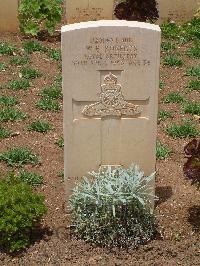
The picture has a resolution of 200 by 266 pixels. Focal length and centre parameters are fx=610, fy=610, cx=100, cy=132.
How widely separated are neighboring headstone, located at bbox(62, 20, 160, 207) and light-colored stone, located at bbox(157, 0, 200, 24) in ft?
20.3

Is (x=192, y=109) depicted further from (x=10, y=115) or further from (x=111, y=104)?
(x=111, y=104)

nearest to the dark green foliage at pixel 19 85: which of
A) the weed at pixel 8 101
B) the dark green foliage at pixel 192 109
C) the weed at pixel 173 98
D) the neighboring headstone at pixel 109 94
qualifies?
the weed at pixel 8 101

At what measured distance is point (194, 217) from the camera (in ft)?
18.0

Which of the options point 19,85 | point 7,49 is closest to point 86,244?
point 19,85

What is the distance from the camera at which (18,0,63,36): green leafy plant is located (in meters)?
10.0

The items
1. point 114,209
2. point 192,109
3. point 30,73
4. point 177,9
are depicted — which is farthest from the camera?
point 177,9

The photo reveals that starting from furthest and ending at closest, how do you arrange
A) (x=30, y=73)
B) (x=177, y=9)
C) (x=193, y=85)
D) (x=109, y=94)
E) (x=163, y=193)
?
(x=177, y=9), (x=30, y=73), (x=193, y=85), (x=163, y=193), (x=109, y=94)

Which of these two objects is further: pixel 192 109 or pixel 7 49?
pixel 7 49

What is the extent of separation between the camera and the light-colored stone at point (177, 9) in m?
10.9

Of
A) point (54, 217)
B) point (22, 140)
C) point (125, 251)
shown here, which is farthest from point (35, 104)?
point (125, 251)

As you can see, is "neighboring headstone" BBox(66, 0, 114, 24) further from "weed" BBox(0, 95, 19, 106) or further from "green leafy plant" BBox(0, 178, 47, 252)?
"green leafy plant" BBox(0, 178, 47, 252)

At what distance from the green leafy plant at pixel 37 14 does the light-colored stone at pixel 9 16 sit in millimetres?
151

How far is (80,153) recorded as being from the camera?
5219mm

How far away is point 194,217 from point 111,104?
1316 mm
